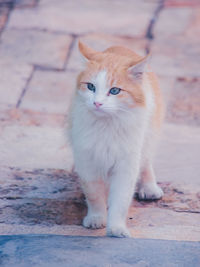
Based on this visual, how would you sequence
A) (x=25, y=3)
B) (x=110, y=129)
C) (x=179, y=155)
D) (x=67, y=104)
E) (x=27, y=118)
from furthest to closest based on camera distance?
(x=25, y=3) → (x=67, y=104) → (x=27, y=118) → (x=179, y=155) → (x=110, y=129)

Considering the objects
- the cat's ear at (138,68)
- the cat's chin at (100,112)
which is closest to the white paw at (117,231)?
the cat's chin at (100,112)

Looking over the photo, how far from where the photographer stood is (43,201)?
3.47 metres

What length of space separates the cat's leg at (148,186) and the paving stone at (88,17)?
310 centimetres

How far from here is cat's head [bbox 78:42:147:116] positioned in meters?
A: 2.89

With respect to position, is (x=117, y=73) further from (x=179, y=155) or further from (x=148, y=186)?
(x=179, y=155)

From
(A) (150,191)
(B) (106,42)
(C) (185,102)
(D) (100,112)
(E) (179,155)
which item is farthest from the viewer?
(B) (106,42)

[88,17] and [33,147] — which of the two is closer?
[33,147]

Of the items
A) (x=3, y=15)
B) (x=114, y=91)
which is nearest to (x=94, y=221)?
(x=114, y=91)


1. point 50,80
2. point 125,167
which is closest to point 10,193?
point 125,167

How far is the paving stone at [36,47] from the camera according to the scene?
578 centimetres

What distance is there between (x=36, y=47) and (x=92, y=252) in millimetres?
3841

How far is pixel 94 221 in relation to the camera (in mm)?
3203

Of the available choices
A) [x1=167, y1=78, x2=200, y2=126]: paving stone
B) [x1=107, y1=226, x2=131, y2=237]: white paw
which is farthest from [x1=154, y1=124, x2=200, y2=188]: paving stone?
[x1=107, y1=226, x2=131, y2=237]: white paw

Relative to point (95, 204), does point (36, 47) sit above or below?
above
